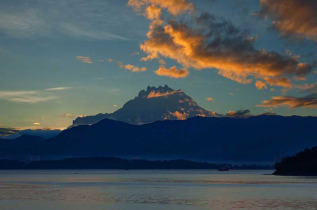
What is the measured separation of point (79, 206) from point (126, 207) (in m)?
10.2

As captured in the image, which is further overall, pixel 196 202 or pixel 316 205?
pixel 196 202

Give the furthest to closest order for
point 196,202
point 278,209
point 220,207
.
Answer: point 196,202, point 220,207, point 278,209

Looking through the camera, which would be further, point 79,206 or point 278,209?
point 79,206

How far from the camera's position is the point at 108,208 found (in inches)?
3907

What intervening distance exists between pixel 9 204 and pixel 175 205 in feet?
116

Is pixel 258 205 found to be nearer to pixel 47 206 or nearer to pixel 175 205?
pixel 175 205

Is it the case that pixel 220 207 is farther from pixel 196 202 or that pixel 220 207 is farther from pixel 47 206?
pixel 47 206

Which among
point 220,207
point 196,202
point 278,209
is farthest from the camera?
point 196,202

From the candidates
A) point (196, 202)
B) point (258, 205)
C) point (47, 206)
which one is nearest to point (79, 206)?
point (47, 206)

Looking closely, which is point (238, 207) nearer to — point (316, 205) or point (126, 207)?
A: point (316, 205)

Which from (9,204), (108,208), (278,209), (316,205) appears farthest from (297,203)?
(9,204)

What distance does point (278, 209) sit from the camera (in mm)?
93562

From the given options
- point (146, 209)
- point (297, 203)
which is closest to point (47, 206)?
point (146, 209)

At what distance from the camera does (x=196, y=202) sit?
11156cm
